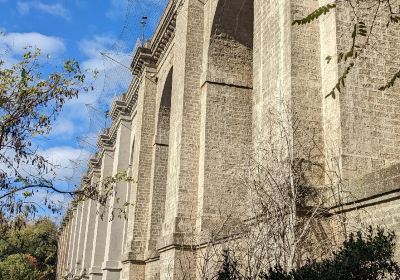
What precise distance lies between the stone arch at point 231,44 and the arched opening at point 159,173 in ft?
14.5

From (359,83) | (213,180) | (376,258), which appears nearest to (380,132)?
(359,83)

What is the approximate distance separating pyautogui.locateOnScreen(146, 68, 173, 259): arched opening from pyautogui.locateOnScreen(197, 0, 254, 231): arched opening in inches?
173

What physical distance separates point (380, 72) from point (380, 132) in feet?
3.18

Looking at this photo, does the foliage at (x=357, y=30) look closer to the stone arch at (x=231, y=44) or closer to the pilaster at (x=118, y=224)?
the stone arch at (x=231, y=44)

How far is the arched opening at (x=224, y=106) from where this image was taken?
12219 millimetres

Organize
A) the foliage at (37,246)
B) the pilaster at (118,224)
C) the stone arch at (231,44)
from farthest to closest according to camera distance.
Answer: the foliage at (37,246)
the pilaster at (118,224)
the stone arch at (231,44)

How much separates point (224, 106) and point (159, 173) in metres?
5.21

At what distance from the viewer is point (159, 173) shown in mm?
17469

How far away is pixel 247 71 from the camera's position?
44.2ft

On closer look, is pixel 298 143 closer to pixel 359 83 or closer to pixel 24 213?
pixel 359 83

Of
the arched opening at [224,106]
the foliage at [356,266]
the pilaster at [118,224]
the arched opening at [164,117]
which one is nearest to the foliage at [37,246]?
the pilaster at [118,224]

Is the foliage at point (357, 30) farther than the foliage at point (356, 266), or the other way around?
the foliage at point (356, 266)

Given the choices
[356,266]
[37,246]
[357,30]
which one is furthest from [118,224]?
[37,246]

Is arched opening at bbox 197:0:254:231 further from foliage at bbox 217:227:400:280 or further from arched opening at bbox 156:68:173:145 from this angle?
foliage at bbox 217:227:400:280
